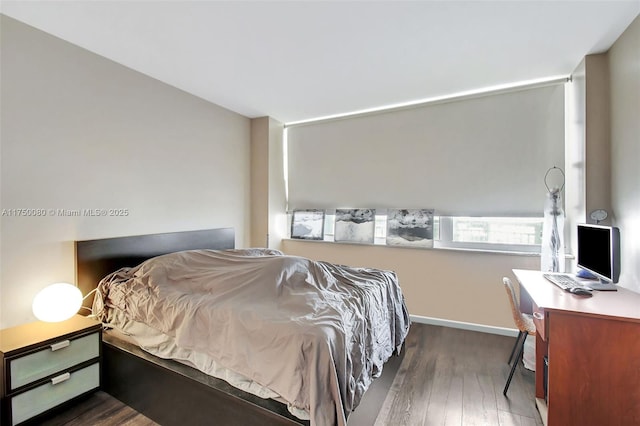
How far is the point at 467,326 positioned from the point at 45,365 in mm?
3712

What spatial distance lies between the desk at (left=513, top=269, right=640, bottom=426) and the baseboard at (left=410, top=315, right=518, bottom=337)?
65.0 inches

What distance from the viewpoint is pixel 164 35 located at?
220 centimetres

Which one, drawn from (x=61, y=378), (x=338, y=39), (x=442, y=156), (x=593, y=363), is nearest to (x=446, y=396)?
(x=593, y=363)

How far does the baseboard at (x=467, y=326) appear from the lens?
3100 millimetres

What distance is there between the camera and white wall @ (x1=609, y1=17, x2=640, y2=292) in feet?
6.56

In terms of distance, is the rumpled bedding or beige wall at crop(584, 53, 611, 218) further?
beige wall at crop(584, 53, 611, 218)

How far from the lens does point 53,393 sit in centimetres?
187

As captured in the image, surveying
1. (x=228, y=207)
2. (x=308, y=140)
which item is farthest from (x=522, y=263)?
(x=228, y=207)

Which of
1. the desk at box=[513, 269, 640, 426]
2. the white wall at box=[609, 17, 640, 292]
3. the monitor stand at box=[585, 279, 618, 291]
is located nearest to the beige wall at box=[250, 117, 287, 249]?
the desk at box=[513, 269, 640, 426]

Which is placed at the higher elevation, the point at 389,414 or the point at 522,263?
the point at 522,263

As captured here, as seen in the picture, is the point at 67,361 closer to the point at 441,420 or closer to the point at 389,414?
the point at 389,414

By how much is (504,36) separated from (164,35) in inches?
101

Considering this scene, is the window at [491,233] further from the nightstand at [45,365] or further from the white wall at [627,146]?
the nightstand at [45,365]

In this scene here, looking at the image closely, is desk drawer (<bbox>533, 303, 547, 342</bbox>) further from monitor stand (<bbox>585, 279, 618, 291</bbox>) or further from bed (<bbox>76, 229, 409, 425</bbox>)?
bed (<bbox>76, 229, 409, 425</bbox>)
